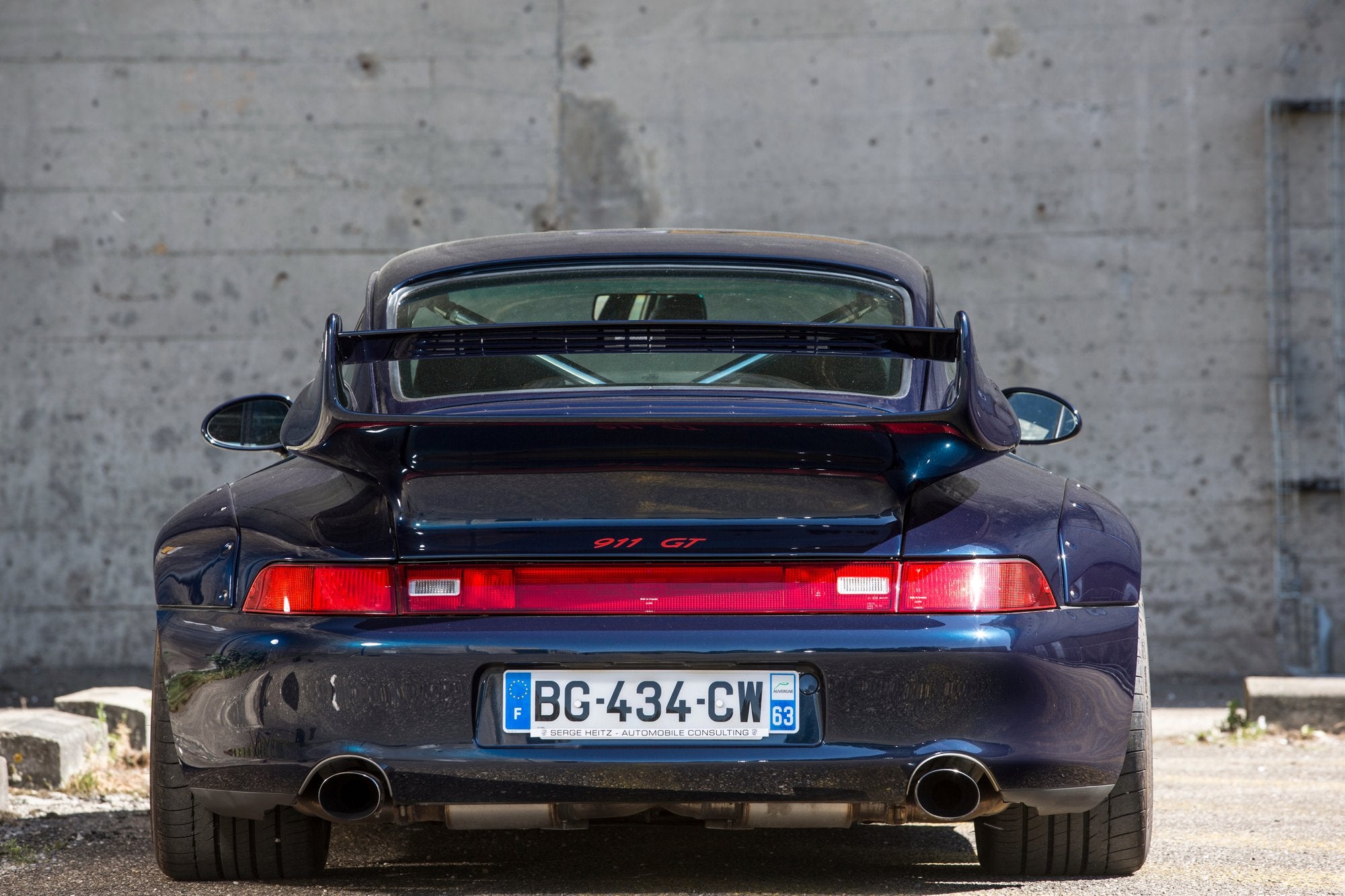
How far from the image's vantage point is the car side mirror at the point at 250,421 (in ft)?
11.3

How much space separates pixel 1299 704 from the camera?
584 centimetres

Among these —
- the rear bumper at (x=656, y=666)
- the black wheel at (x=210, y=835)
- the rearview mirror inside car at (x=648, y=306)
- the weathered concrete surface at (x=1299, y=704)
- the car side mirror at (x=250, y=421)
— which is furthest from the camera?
the weathered concrete surface at (x=1299, y=704)

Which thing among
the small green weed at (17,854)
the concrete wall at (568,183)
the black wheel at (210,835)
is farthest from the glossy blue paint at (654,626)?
the concrete wall at (568,183)

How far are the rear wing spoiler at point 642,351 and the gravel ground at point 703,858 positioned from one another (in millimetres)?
941

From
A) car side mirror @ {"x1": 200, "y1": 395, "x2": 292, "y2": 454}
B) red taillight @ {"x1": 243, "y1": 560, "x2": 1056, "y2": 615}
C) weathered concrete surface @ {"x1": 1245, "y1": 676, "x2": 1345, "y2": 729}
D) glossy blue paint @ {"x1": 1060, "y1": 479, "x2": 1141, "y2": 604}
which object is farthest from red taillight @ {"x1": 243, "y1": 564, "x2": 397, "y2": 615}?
weathered concrete surface @ {"x1": 1245, "y1": 676, "x2": 1345, "y2": 729}

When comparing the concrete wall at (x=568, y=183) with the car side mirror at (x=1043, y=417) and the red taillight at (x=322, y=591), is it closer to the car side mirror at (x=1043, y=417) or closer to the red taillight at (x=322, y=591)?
the car side mirror at (x=1043, y=417)

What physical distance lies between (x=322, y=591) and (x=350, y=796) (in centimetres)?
39

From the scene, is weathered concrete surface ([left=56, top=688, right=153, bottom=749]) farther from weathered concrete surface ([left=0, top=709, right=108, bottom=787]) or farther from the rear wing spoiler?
the rear wing spoiler

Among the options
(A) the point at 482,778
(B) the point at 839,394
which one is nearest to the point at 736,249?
(B) the point at 839,394

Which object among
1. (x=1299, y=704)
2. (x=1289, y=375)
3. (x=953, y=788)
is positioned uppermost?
(x=1289, y=375)

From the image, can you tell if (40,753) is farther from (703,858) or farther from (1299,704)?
(1299,704)

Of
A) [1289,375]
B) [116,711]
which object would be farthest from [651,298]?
[1289,375]

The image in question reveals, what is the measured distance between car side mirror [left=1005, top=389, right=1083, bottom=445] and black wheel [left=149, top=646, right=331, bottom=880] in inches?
70.0

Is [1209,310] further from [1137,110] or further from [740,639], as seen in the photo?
[740,639]
